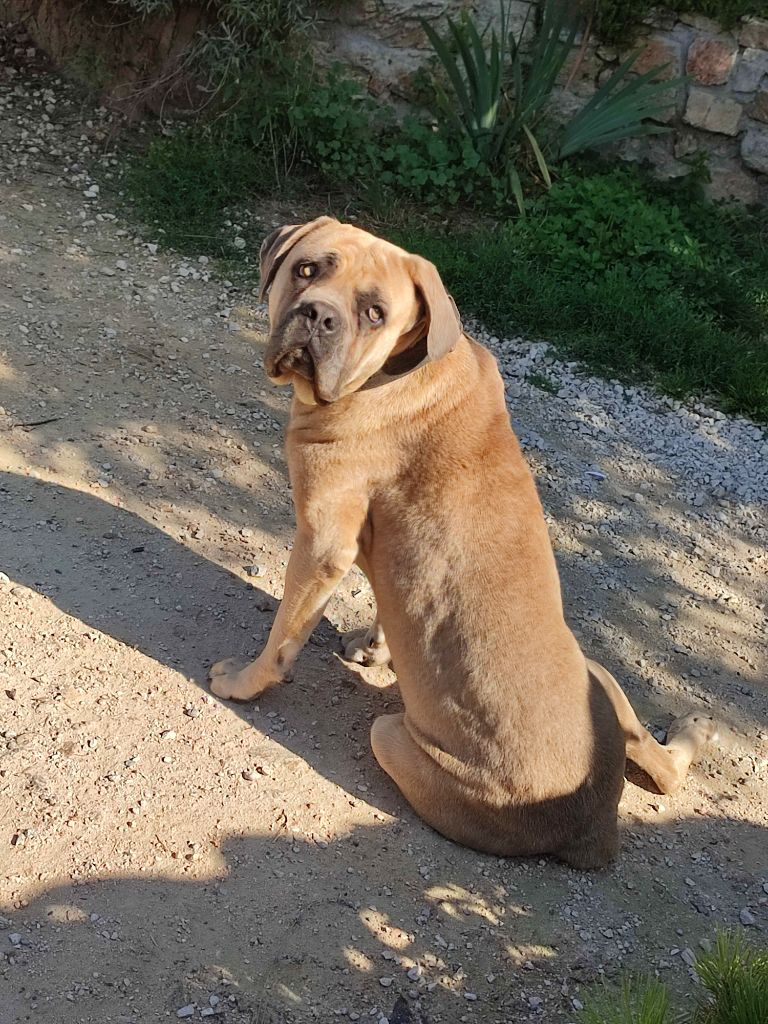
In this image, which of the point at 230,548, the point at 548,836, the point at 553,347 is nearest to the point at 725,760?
the point at 548,836

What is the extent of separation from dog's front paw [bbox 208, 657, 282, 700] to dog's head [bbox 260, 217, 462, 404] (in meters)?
1.24

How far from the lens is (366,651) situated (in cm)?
495

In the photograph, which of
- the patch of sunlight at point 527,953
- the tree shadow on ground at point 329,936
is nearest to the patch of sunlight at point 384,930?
the tree shadow on ground at point 329,936

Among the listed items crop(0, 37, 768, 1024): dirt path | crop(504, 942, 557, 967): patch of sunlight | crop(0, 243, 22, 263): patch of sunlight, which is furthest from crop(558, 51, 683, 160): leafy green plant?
crop(504, 942, 557, 967): patch of sunlight

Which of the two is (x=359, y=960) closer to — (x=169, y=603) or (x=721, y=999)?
(x=721, y=999)

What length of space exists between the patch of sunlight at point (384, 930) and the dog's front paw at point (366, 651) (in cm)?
134

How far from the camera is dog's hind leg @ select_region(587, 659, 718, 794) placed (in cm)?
428

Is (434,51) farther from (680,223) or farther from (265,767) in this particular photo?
(265,767)

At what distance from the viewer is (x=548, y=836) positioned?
157 inches

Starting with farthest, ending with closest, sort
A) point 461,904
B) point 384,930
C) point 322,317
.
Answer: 1. point 461,904
2. point 384,930
3. point 322,317

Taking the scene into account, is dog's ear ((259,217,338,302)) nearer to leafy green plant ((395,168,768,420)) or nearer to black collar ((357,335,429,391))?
black collar ((357,335,429,391))

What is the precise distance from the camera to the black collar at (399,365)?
160 inches

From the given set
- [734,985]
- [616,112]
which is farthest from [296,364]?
[616,112]

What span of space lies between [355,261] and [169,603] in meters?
2.03
